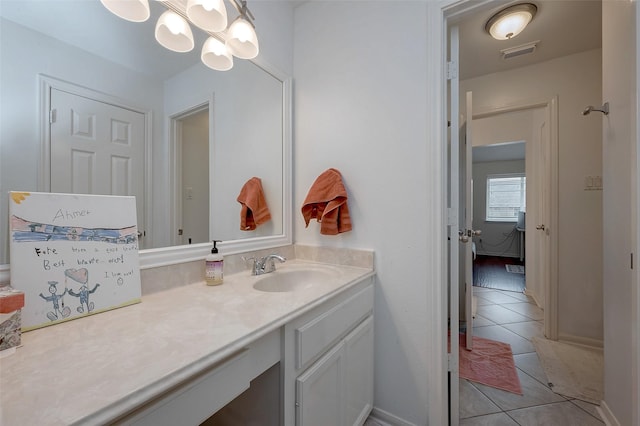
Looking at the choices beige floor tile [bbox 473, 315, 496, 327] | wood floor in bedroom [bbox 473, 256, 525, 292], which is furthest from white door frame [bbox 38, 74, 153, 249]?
wood floor in bedroom [bbox 473, 256, 525, 292]

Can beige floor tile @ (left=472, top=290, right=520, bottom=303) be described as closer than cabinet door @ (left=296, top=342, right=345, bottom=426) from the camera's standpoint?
No

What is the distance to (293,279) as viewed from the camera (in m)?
1.43

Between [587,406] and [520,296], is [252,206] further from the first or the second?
[520,296]

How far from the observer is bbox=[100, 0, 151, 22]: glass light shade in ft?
2.96

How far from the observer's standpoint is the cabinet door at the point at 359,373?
1139mm

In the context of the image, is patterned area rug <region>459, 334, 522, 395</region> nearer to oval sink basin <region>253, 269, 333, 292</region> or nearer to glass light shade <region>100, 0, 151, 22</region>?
oval sink basin <region>253, 269, 333, 292</region>

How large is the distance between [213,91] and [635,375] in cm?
227

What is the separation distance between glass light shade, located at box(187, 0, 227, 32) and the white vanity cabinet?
4.03 ft

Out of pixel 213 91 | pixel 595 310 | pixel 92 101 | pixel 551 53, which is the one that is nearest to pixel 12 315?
pixel 92 101

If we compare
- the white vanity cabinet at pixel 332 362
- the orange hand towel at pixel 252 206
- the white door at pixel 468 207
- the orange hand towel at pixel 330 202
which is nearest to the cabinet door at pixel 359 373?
the white vanity cabinet at pixel 332 362

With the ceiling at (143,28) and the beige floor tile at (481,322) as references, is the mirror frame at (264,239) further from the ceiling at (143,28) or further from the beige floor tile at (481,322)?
the beige floor tile at (481,322)

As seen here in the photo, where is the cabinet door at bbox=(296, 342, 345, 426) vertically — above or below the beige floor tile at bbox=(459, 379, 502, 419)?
above

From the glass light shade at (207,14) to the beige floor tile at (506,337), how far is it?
2858 millimetres

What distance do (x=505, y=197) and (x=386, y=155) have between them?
20.5ft
